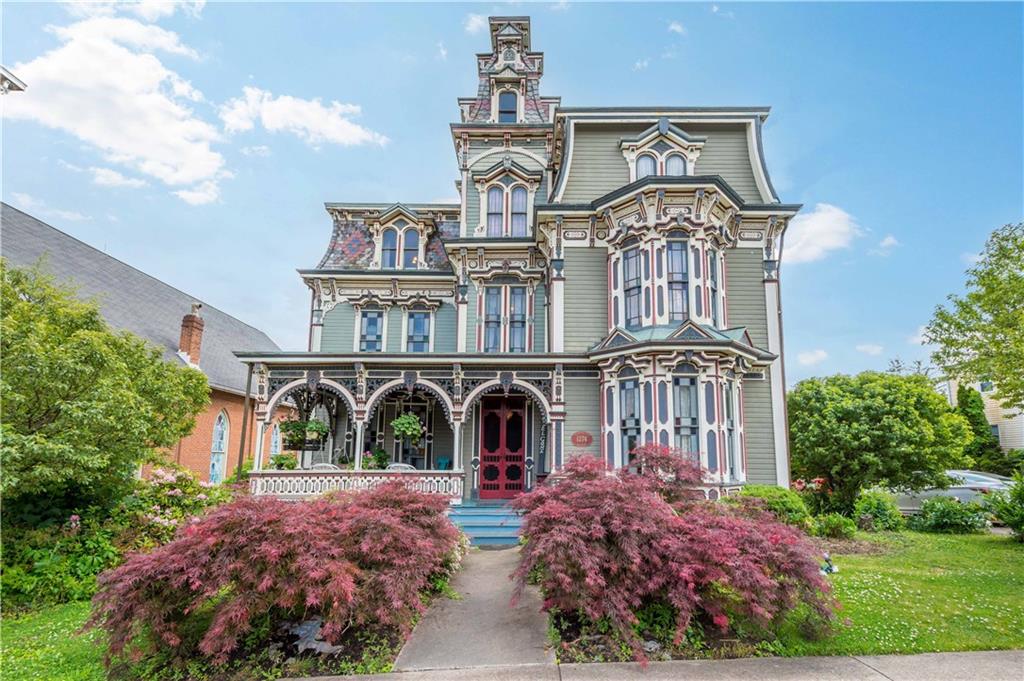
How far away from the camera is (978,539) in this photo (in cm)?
1266

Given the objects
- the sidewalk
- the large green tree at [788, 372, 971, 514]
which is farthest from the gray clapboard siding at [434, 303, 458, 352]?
the sidewalk

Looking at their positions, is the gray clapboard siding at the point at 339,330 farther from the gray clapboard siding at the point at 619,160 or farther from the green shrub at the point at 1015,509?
the green shrub at the point at 1015,509

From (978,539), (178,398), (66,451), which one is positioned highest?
(178,398)

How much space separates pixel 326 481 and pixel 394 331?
6.49m

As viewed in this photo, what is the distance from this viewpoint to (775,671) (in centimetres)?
529

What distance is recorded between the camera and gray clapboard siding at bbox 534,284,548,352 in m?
16.5

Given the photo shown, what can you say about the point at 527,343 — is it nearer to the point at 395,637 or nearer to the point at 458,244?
the point at 458,244

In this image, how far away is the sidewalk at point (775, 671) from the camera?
5.16m

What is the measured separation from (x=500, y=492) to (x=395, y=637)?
28.8 ft

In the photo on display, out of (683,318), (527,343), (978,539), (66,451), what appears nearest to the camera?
(66,451)

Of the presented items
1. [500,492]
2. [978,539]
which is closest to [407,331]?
[500,492]

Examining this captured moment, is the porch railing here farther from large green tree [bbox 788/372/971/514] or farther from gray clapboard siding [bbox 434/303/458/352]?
large green tree [bbox 788/372/971/514]

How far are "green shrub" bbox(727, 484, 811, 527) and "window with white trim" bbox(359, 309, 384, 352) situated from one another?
A: 12.1 m

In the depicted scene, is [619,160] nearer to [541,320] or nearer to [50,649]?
[541,320]
